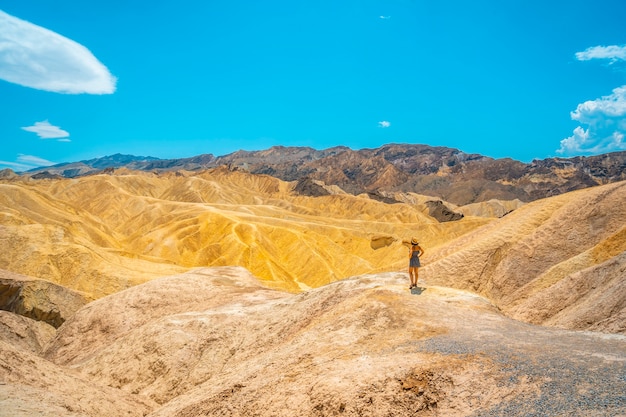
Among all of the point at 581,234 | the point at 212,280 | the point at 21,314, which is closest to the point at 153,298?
the point at 212,280

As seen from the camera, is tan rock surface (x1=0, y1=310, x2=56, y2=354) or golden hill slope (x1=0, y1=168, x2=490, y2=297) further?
golden hill slope (x1=0, y1=168, x2=490, y2=297)

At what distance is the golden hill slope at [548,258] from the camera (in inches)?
712

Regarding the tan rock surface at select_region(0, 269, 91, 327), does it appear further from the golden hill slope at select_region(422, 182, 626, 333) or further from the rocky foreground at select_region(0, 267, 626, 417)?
the golden hill slope at select_region(422, 182, 626, 333)

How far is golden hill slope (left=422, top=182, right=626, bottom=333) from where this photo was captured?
59.3 feet

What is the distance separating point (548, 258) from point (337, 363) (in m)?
18.0

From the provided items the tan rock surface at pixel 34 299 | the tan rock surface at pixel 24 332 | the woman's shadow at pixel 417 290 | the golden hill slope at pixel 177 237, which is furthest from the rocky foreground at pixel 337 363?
the golden hill slope at pixel 177 237

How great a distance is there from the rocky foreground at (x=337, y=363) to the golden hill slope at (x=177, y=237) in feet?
57.9

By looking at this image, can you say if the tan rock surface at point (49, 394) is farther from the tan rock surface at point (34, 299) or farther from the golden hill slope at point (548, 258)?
the golden hill slope at point (548, 258)

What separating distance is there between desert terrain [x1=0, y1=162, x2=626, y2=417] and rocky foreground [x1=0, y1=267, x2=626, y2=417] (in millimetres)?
49

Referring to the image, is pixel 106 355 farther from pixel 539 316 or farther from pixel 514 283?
pixel 514 283

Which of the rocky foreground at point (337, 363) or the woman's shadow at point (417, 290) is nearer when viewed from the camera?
the rocky foreground at point (337, 363)

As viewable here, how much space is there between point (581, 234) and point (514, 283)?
4609mm

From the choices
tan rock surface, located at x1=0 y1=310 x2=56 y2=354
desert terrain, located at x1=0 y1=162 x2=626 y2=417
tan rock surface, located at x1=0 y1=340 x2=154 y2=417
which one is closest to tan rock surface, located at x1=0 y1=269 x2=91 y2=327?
desert terrain, located at x1=0 y1=162 x2=626 y2=417

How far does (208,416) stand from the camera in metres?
11.2
